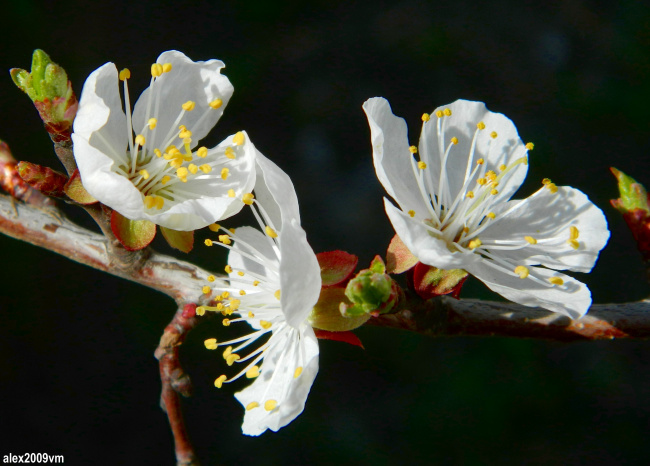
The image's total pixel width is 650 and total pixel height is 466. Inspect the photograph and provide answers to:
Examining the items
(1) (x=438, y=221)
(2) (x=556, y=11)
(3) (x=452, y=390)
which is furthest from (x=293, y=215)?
(2) (x=556, y=11)

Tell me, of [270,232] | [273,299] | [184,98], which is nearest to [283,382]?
[273,299]

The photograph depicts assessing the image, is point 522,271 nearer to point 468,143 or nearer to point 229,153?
point 468,143

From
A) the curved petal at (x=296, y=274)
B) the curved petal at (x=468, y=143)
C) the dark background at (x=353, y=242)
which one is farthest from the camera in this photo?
the dark background at (x=353, y=242)

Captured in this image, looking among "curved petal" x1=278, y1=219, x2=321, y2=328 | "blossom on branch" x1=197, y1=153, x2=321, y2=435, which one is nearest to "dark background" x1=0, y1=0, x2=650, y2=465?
"blossom on branch" x1=197, y1=153, x2=321, y2=435

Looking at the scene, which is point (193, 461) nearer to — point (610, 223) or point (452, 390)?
point (452, 390)

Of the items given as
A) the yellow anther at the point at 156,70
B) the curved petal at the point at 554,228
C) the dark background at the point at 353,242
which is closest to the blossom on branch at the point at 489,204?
the curved petal at the point at 554,228

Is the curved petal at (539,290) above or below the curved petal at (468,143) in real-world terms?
below

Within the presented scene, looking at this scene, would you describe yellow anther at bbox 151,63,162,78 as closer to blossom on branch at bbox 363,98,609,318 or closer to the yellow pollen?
blossom on branch at bbox 363,98,609,318

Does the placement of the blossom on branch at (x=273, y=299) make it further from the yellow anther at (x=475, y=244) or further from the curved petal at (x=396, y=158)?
the yellow anther at (x=475, y=244)
